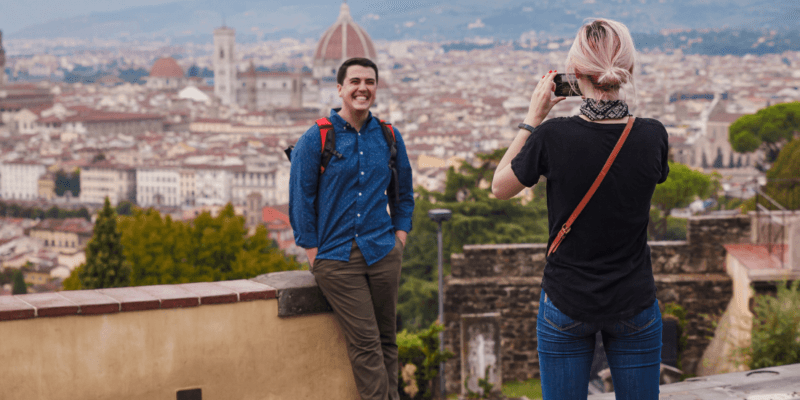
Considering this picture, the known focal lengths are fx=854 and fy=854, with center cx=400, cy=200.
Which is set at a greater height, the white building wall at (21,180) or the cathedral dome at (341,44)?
the cathedral dome at (341,44)

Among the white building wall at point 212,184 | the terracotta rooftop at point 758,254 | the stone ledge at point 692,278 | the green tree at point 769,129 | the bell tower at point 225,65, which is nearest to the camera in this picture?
the terracotta rooftop at point 758,254

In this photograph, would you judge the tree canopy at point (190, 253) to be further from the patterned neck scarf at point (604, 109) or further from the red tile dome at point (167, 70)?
the red tile dome at point (167, 70)

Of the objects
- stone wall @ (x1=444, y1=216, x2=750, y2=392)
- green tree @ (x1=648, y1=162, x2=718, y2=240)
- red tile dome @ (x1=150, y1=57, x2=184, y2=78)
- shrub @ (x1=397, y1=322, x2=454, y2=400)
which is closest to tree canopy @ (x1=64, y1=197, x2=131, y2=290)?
stone wall @ (x1=444, y1=216, x2=750, y2=392)

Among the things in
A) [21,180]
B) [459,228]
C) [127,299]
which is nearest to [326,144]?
[127,299]

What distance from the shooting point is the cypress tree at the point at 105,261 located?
13.5 meters

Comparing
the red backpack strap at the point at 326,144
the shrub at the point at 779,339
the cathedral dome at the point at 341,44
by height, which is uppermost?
the cathedral dome at the point at 341,44

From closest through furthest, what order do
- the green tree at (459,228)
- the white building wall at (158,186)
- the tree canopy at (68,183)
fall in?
the green tree at (459,228) → the tree canopy at (68,183) → the white building wall at (158,186)

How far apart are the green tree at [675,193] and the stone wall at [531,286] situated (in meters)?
18.1

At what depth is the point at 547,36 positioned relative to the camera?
7077 inches

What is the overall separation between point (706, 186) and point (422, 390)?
2256cm

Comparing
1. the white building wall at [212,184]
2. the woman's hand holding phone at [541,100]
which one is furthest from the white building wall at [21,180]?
the woman's hand holding phone at [541,100]

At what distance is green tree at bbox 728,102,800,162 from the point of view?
2327 cm

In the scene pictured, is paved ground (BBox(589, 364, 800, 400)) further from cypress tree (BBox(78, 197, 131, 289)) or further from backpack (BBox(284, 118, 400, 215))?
cypress tree (BBox(78, 197, 131, 289))

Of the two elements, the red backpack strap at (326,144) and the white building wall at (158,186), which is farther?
the white building wall at (158,186)
